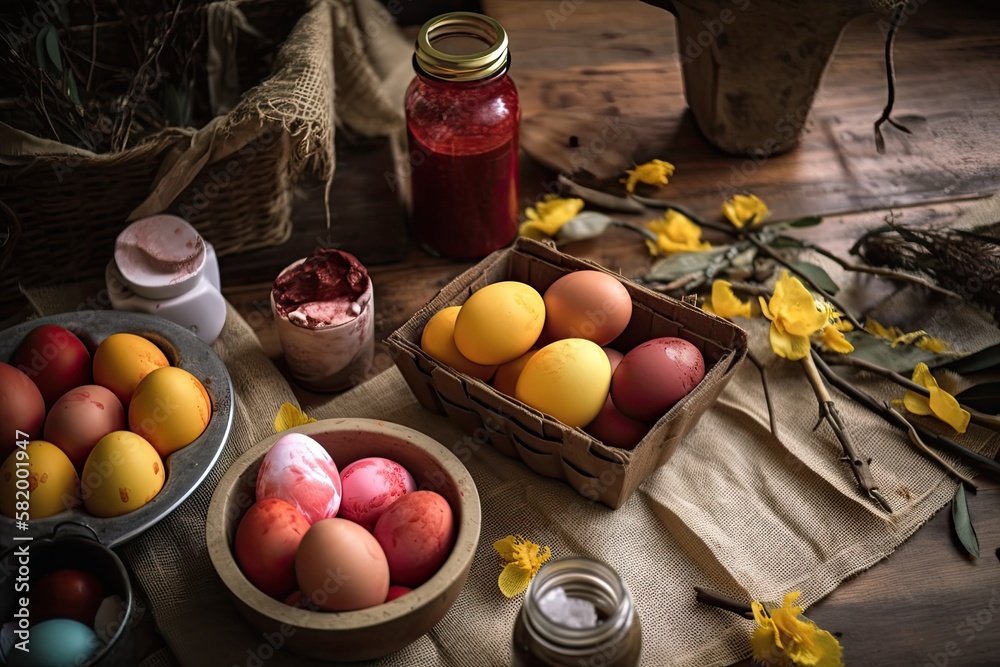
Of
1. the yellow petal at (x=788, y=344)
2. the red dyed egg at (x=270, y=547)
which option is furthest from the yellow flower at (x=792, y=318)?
the red dyed egg at (x=270, y=547)

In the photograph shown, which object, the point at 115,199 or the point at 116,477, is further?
the point at 115,199

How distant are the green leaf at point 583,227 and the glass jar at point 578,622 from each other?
1.92 feet

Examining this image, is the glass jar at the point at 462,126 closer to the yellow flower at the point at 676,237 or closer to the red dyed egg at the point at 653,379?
the yellow flower at the point at 676,237

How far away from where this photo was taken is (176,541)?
0.90 meters

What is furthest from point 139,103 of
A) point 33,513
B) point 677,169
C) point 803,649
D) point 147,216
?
point 803,649

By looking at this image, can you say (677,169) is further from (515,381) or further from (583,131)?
(515,381)

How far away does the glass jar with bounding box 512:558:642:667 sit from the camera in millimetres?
685

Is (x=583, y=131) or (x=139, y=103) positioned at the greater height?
(x=139, y=103)

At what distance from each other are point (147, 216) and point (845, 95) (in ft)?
3.51

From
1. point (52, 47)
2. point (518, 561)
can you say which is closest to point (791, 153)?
point (518, 561)

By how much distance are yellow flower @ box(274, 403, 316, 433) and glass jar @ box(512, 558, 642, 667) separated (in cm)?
37

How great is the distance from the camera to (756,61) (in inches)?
48.6

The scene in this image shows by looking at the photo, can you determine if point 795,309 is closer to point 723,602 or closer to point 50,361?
point 723,602

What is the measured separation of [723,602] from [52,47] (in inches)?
39.3
